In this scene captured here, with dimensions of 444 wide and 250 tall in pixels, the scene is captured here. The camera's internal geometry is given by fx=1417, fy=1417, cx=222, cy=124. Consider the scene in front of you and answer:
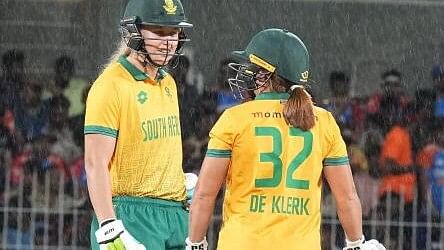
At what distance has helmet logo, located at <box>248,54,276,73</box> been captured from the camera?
6.30 metres

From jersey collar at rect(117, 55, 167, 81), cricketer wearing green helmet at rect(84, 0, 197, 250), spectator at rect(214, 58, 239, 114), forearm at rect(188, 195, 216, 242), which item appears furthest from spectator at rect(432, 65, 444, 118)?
forearm at rect(188, 195, 216, 242)

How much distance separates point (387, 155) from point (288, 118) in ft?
20.6

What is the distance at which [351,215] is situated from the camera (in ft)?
21.0

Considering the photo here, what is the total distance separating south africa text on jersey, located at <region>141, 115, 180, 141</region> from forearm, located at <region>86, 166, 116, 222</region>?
0.32 meters

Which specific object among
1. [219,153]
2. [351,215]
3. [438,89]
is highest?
[438,89]

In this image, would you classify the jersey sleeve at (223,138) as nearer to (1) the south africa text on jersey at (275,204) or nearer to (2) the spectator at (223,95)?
(1) the south africa text on jersey at (275,204)

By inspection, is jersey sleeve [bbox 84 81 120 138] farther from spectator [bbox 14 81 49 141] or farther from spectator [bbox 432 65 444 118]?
spectator [bbox 432 65 444 118]

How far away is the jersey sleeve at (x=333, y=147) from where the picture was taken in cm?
624

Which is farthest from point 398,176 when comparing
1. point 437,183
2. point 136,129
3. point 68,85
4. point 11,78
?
point 136,129

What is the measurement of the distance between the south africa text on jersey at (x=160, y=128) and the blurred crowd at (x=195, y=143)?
5015 millimetres

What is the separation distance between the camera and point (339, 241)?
39.7 ft

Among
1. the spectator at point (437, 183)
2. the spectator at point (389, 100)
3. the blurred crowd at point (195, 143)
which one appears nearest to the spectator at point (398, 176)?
the blurred crowd at point (195, 143)

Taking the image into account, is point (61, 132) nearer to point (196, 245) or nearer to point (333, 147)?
point (196, 245)

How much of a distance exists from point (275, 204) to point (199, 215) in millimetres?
369
